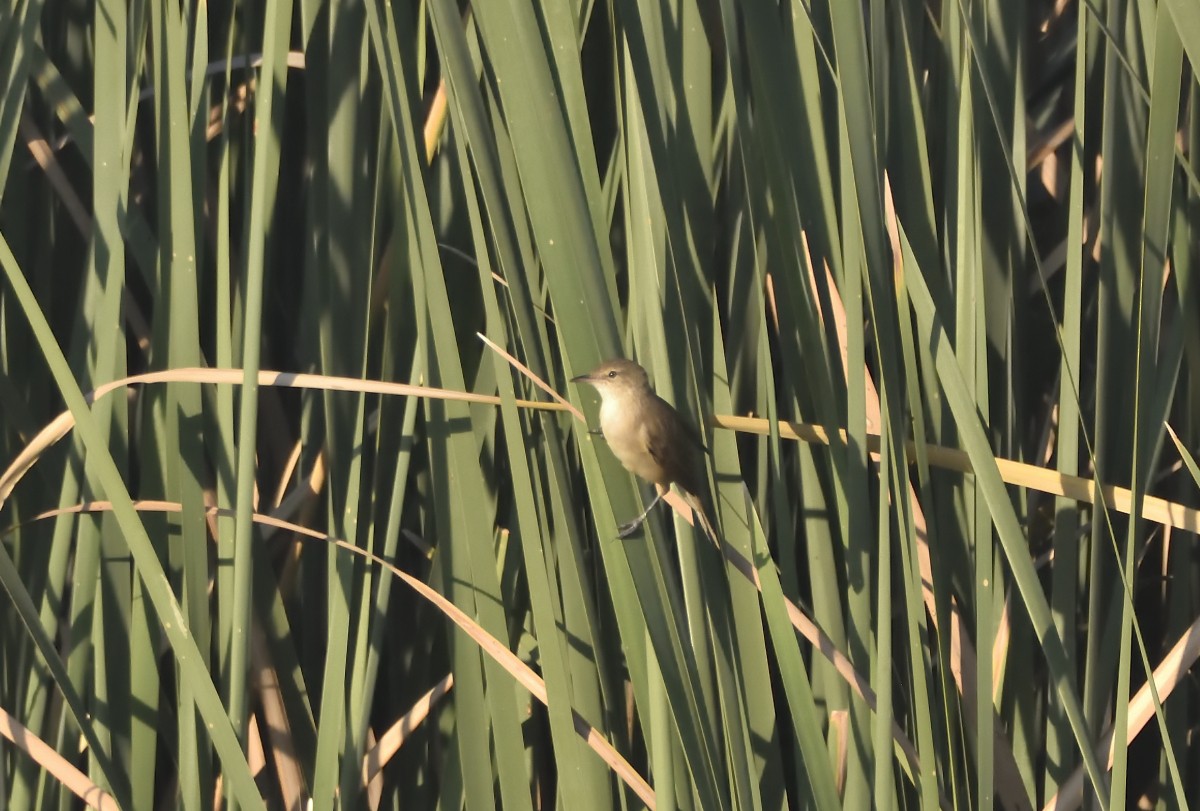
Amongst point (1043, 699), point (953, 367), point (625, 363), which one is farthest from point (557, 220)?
point (1043, 699)

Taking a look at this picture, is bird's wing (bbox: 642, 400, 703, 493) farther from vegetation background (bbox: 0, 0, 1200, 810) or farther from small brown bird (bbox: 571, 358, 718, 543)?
vegetation background (bbox: 0, 0, 1200, 810)

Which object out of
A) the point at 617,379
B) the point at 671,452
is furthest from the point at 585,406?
the point at 671,452

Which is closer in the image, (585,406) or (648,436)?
(585,406)

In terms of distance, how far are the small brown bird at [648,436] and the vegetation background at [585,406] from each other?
7 cm

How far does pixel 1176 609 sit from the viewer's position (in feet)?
5.59

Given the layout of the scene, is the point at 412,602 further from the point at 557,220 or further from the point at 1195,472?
the point at 1195,472

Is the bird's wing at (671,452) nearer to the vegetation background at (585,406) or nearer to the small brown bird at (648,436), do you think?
the small brown bird at (648,436)

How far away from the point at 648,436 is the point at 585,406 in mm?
154

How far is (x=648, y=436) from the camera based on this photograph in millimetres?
1758

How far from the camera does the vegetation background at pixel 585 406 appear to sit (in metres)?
1.31

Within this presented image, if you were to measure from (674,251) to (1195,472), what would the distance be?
62cm

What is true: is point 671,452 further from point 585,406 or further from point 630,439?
point 585,406

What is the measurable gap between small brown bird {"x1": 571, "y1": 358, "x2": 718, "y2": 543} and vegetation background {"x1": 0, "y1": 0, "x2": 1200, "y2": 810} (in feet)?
0.23

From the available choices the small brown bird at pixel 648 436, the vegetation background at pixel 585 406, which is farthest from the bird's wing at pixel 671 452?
the vegetation background at pixel 585 406
